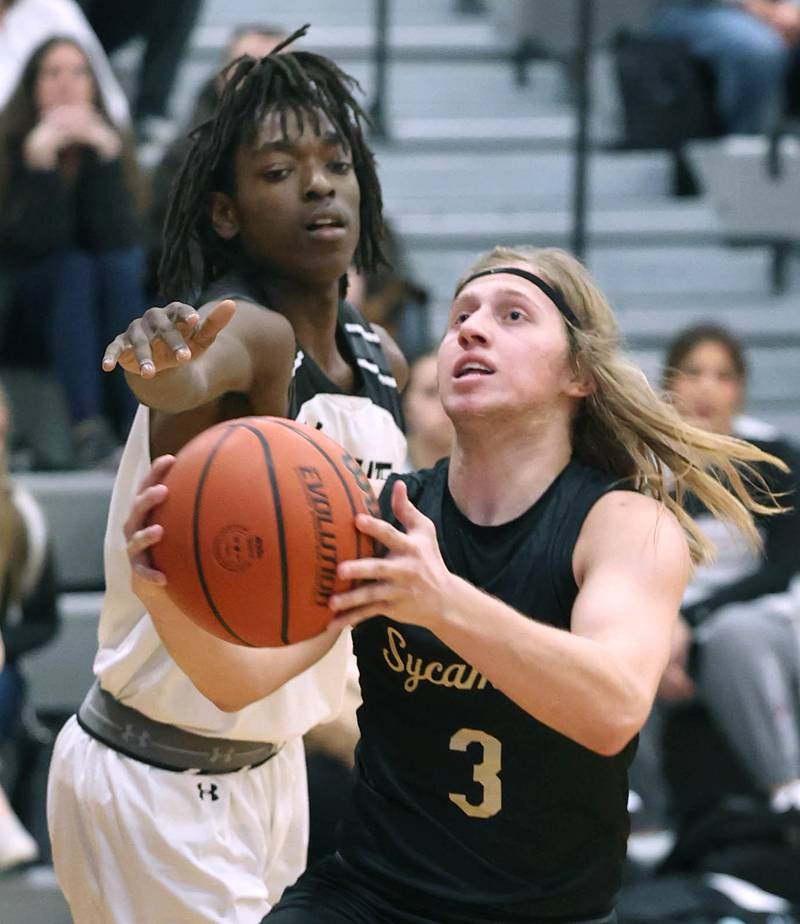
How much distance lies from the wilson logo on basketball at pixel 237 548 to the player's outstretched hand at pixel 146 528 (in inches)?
3.8

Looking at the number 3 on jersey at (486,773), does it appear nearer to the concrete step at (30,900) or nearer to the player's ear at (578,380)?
the player's ear at (578,380)

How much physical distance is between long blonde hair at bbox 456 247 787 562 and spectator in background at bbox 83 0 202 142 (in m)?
4.47

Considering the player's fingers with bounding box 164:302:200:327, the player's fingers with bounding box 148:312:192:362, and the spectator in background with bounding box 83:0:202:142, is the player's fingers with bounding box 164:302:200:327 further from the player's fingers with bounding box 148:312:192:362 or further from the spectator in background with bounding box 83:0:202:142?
the spectator in background with bounding box 83:0:202:142

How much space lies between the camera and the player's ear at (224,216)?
3.32 m

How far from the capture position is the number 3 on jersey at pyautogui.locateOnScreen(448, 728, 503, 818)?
279cm

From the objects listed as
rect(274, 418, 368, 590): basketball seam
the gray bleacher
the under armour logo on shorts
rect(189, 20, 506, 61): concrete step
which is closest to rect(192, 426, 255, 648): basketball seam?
rect(274, 418, 368, 590): basketball seam

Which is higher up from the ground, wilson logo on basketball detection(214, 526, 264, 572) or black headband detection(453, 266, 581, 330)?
black headband detection(453, 266, 581, 330)

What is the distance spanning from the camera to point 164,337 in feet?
8.59

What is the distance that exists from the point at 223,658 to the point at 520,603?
18.6 inches

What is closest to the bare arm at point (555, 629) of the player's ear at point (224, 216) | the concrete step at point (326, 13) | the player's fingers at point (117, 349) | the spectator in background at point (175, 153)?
the player's fingers at point (117, 349)

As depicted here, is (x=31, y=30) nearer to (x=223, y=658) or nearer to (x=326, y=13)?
(x=326, y=13)

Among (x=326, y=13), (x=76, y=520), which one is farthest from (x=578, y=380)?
(x=326, y=13)

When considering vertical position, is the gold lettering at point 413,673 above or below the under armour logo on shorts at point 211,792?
above

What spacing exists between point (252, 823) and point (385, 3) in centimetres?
475
